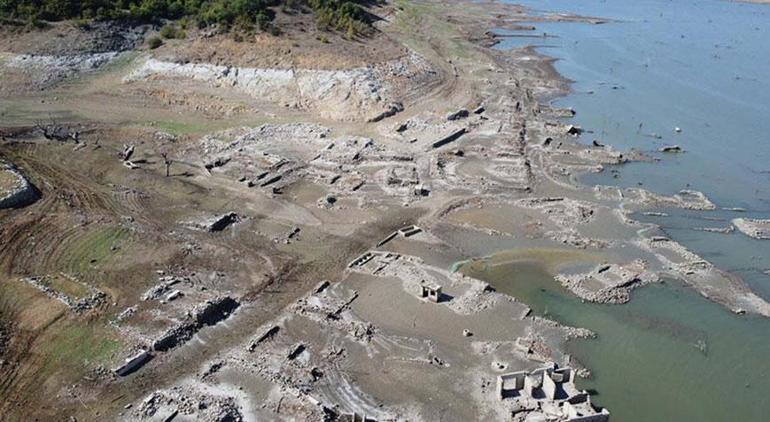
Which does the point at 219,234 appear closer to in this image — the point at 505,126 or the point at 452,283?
the point at 452,283

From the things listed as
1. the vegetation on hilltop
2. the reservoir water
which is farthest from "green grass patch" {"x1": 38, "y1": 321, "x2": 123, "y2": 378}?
the vegetation on hilltop

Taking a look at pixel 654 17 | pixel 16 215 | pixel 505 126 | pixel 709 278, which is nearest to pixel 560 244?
pixel 709 278

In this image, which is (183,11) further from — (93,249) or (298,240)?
(298,240)

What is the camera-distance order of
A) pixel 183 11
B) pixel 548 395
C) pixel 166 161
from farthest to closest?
pixel 183 11 < pixel 166 161 < pixel 548 395

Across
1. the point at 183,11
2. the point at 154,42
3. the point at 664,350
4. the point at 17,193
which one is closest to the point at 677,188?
the point at 664,350

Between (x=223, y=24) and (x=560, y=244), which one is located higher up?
(x=223, y=24)
